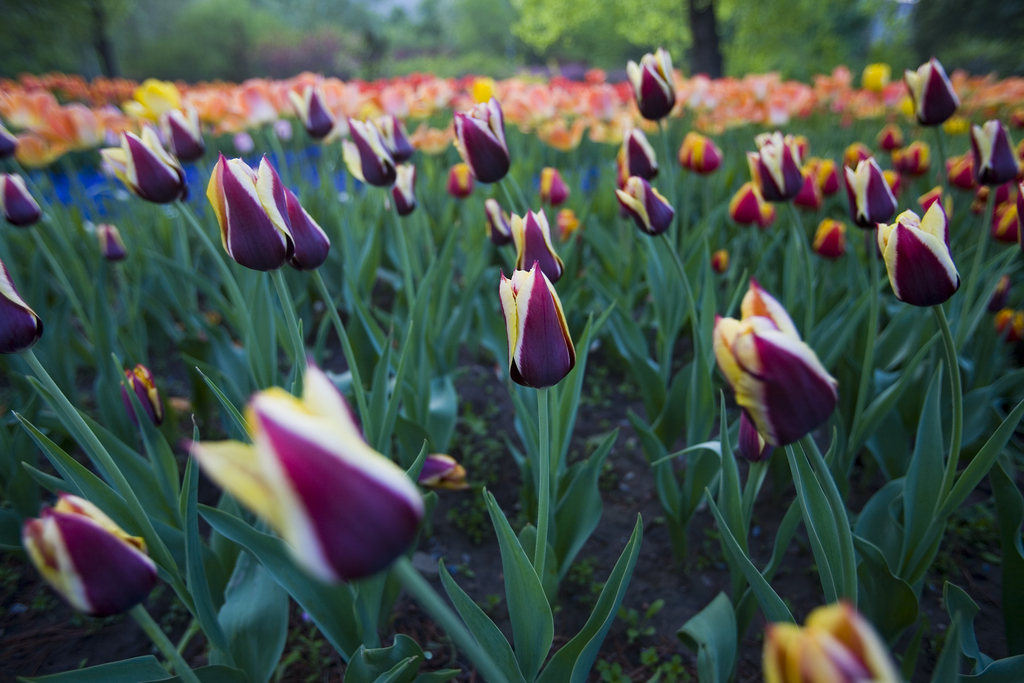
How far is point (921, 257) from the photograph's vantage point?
75 cm

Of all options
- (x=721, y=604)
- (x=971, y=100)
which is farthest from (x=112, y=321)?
(x=971, y=100)

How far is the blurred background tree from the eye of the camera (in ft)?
34.3

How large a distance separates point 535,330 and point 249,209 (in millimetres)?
440

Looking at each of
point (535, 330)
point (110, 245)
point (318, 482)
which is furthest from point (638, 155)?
point (110, 245)

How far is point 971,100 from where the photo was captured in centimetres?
464

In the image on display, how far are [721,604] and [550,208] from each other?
1.46m

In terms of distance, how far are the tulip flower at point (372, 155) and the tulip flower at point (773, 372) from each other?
1.01 meters

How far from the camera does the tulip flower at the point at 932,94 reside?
132 centimetres

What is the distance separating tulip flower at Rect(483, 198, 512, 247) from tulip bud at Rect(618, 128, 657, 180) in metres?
0.35

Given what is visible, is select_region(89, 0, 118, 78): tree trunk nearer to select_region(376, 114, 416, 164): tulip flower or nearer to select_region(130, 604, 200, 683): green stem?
select_region(376, 114, 416, 164): tulip flower

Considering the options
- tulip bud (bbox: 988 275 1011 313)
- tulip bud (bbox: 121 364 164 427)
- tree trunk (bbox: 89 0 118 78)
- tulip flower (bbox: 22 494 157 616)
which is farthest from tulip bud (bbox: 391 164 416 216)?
tree trunk (bbox: 89 0 118 78)

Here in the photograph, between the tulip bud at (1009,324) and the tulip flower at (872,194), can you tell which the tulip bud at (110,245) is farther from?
the tulip bud at (1009,324)

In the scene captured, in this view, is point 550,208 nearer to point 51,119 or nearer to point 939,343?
point 939,343

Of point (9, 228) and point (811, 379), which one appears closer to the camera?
point (811, 379)
